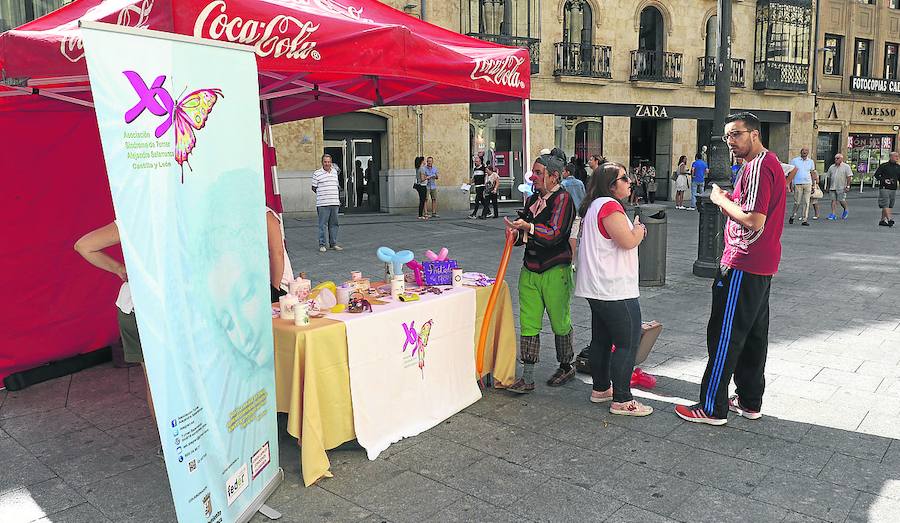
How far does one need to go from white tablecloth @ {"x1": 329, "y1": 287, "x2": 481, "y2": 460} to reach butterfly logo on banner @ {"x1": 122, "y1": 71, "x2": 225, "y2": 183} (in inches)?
60.1

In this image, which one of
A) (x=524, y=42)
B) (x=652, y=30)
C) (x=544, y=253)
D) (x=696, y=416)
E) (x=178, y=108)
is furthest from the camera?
(x=652, y=30)

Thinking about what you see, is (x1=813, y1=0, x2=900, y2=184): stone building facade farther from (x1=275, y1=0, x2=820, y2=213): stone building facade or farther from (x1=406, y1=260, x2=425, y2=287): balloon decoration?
(x1=406, y1=260, x2=425, y2=287): balloon decoration

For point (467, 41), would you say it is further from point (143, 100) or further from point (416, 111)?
point (416, 111)

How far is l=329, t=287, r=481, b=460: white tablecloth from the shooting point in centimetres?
415

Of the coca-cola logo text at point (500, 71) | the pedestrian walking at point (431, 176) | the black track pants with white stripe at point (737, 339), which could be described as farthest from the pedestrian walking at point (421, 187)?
the black track pants with white stripe at point (737, 339)

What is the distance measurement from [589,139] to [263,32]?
72.9 ft

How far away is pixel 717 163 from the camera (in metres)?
9.31

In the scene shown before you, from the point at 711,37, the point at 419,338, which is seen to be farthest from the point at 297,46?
the point at 711,37

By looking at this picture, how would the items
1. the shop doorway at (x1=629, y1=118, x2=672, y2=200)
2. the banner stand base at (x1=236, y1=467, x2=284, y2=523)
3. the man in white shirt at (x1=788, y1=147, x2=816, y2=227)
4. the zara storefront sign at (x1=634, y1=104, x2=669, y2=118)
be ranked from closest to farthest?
the banner stand base at (x1=236, y1=467, x2=284, y2=523)
the man in white shirt at (x1=788, y1=147, x2=816, y2=227)
the zara storefront sign at (x1=634, y1=104, x2=669, y2=118)
the shop doorway at (x1=629, y1=118, x2=672, y2=200)

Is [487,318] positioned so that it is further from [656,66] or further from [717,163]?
[656,66]

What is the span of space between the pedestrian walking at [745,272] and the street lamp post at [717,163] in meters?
5.21

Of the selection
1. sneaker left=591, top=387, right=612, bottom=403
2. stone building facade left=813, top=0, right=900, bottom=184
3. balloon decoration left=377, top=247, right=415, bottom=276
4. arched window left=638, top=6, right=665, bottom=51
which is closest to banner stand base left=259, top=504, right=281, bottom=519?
balloon decoration left=377, top=247, right=415, bottom=276

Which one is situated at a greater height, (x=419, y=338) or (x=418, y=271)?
(x=418, y=271)

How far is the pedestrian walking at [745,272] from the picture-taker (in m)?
4.19
